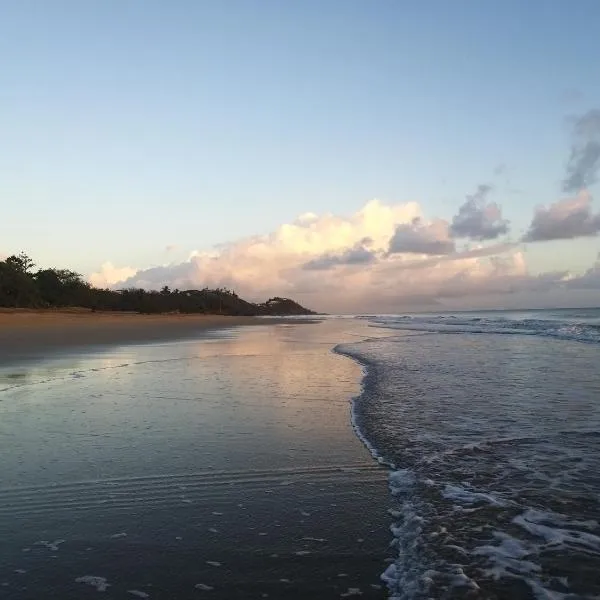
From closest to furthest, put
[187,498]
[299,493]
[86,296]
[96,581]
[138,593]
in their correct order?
[138,593]
[96,581]
[187,498]
[299,493]
[86,296]

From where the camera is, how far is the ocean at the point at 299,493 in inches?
134

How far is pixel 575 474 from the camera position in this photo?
540cm

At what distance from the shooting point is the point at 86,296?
3004 inches

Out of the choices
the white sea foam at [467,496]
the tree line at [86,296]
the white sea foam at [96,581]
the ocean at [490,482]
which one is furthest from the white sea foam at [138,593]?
the tree line at [86,296]

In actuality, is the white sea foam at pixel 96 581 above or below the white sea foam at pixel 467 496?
above

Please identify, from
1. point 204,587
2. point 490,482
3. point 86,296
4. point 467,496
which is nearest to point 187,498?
point 204,587

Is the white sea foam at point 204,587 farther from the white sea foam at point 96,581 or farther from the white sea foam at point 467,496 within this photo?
the white sea foam at point 467,496

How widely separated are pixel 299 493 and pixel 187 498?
1020 millimetres

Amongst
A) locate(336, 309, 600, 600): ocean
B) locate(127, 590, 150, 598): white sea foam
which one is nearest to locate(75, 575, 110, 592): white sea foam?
locate(127, 590, 150, 598): white sea foam

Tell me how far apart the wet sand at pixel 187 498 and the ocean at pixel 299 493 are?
0.06 ft

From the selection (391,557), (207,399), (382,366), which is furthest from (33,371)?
(391,557)

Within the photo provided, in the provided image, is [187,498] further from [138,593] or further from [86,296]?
[86,296]

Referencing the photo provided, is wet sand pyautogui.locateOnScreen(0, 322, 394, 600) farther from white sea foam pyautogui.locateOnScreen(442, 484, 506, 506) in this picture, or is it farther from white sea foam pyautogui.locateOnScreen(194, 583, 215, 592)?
white sea foam pyautogui.locateOnScreen(442, 484, 506, 506)

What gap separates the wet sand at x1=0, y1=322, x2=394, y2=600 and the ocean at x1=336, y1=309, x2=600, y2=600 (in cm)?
31
